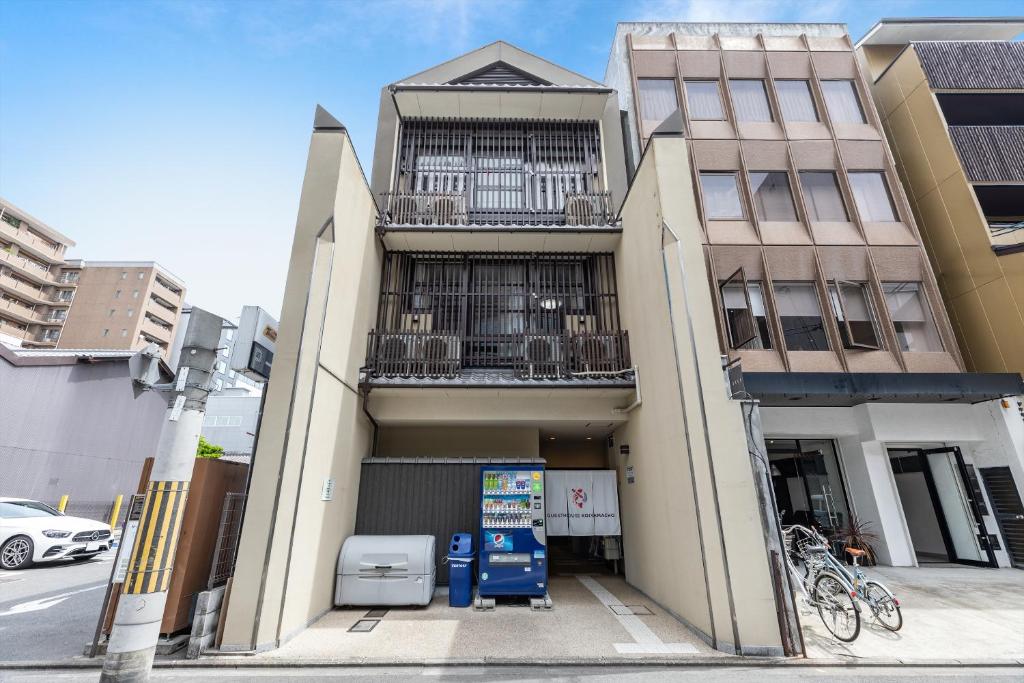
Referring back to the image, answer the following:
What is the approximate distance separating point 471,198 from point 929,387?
10.6 metres

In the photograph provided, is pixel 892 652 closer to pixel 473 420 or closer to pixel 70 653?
pixel 473 420

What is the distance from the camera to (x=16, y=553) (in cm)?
863

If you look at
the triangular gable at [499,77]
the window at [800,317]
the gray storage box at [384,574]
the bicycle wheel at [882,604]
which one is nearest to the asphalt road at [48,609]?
the gray storage box at [384,574]

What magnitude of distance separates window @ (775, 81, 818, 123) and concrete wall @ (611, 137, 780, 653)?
740 centimetres

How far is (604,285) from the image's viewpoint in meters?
9.05

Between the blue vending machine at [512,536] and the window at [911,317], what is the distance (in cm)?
934

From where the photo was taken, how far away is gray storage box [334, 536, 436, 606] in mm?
6215

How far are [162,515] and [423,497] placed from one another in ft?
16.1

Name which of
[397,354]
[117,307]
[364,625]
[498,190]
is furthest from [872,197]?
[117,307]

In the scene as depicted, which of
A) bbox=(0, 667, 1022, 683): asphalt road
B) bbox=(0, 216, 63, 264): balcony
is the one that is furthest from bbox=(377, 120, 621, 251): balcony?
bbox=(0, 216, 63, 264): balcony

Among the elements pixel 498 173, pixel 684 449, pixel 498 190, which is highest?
pixel 498 173

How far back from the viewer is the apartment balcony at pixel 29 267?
3575cm

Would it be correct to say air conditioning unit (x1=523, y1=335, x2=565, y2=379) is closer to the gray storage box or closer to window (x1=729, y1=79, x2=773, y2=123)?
the gray storage box

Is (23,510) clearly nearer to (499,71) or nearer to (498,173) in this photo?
(498,173)
